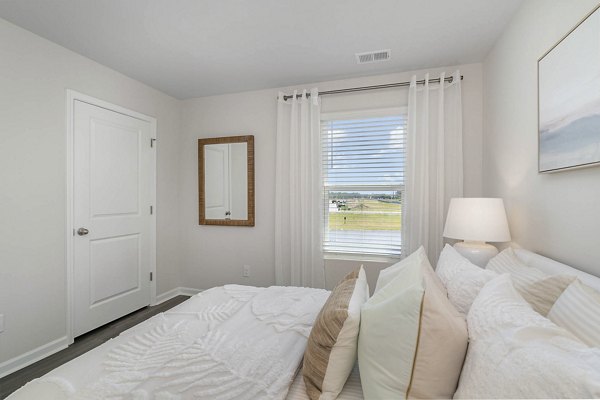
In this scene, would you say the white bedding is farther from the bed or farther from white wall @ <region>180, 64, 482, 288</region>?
white wall @ <region>180, 64, 482, 288</region>

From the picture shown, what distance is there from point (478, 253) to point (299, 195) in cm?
177

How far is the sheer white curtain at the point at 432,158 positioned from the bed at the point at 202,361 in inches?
45.5

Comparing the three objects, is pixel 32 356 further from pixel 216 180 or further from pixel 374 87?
pixel 374 87

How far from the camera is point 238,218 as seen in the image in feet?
11.6

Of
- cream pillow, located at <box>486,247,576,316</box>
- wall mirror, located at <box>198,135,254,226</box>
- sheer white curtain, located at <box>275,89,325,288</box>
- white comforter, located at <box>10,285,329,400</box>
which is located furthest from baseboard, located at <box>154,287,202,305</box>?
cream pillow, located at <box>486,247,576,316</box>

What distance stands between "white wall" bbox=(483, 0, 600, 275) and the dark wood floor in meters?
3.45

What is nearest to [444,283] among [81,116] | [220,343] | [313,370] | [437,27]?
[313,370]

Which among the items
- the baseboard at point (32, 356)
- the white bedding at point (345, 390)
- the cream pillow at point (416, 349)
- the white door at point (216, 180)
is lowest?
the baseboard at point (32, 356)

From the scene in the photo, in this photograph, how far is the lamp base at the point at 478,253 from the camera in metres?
2.01

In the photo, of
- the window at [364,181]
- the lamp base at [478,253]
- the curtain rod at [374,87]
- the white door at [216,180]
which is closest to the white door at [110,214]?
the white door at [216,180]

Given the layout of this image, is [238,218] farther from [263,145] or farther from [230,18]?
[230,18]

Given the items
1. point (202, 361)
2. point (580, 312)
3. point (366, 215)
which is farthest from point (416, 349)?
point (366, 215)

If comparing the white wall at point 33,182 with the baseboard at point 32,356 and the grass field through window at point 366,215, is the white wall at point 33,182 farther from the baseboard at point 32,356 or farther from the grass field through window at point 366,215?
the grass field through window at point 366,215

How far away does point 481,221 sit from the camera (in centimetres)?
200
